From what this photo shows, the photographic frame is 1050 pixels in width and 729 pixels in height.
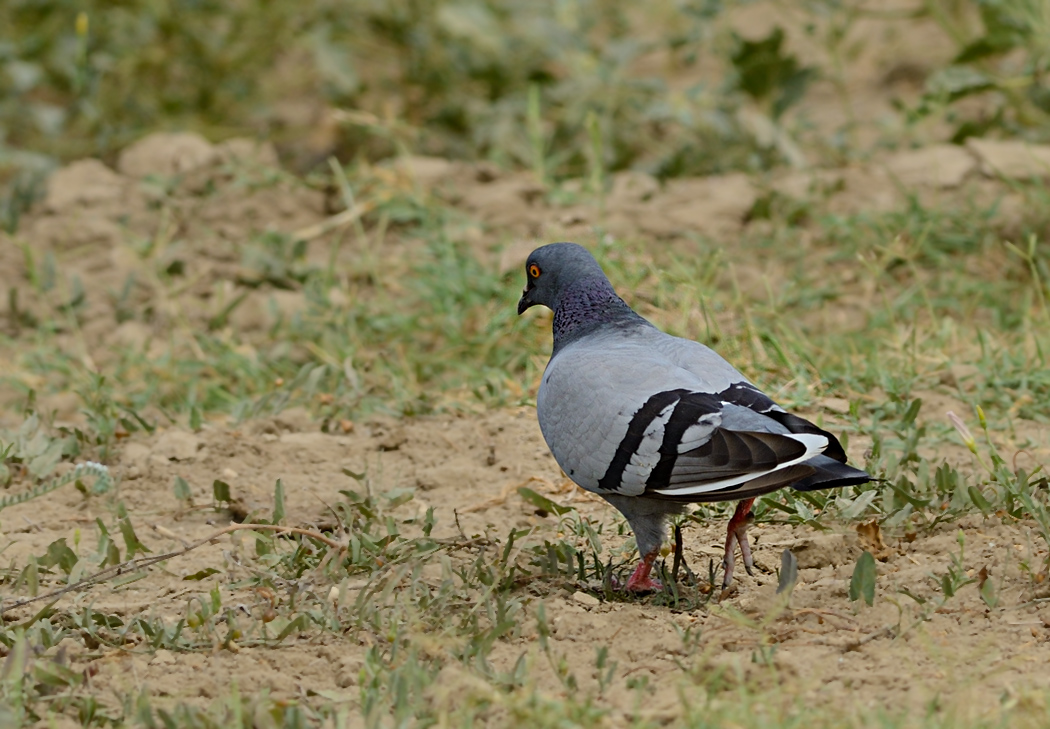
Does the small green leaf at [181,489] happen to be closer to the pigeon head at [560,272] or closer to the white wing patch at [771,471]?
the pigeon head at [560,272]

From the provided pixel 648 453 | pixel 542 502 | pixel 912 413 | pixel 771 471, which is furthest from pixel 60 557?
pixel 912 413

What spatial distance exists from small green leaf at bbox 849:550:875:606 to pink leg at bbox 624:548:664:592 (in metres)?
0.48

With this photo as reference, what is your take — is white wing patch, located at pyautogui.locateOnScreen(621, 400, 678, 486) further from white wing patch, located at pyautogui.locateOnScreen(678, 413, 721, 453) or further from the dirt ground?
the dirt ground

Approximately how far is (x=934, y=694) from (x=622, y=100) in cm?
452

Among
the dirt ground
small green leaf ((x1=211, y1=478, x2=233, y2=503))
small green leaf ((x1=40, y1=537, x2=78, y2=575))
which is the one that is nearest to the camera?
the dirt ground

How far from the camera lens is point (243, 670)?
9.28 feet

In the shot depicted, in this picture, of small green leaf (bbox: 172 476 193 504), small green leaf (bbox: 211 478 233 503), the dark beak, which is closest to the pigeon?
the dark beak

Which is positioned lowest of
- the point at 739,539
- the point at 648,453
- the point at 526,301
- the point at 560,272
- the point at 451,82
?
the point at 739,539

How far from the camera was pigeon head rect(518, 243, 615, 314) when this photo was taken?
365cm

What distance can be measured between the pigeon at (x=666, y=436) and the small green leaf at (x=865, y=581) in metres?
0.20

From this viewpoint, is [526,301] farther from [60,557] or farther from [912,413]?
[60,557]

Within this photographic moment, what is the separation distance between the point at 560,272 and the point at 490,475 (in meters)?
0.73

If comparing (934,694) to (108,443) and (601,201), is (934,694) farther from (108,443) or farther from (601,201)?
(601,201)

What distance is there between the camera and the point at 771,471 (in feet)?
9.42
